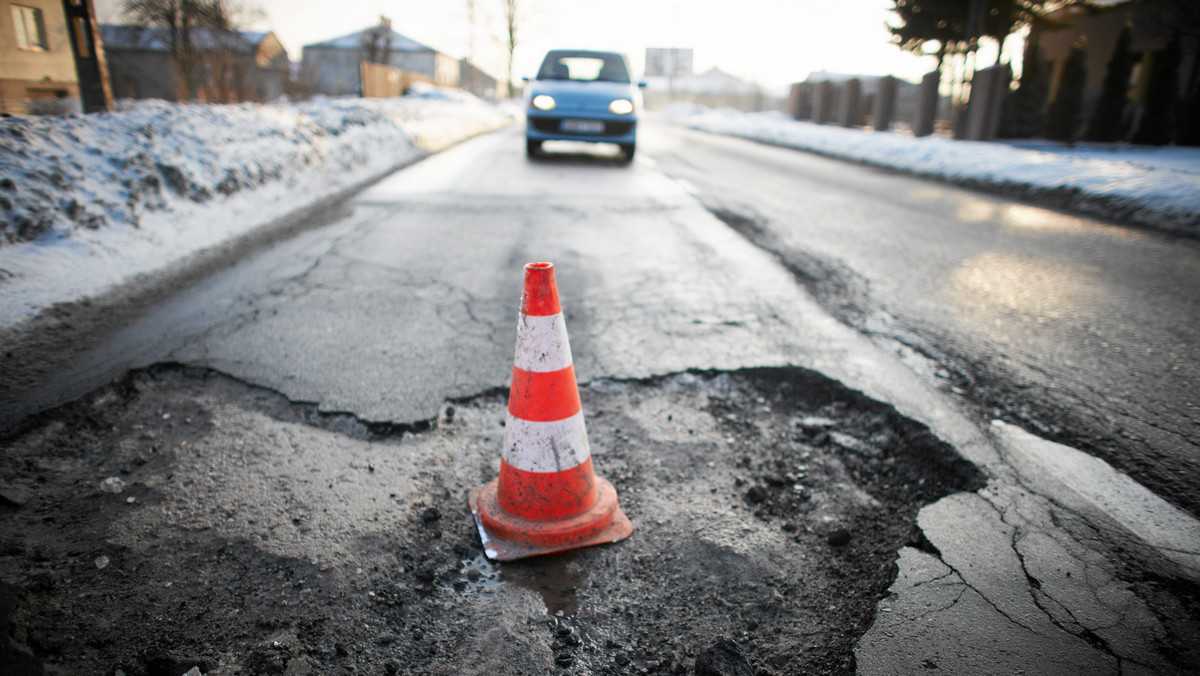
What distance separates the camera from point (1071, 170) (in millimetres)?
8109

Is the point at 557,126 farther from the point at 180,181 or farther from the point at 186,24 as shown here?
the point at 186,24

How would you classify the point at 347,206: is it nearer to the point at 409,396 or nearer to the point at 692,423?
the point at 409,396

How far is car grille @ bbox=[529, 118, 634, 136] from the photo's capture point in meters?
9.17

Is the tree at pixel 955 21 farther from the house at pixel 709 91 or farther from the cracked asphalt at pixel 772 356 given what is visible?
the house at pixel 709 91

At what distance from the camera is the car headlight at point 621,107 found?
29.9 ft

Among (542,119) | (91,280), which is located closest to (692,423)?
(91,280)

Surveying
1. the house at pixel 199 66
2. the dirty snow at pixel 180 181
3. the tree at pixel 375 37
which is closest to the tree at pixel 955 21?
the dirty snow at pixel 180 181

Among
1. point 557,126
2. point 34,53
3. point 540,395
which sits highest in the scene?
point 34,53

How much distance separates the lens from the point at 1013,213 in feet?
21.7

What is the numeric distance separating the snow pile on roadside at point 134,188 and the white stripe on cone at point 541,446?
8.55 ft

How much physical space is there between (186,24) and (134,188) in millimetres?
26321

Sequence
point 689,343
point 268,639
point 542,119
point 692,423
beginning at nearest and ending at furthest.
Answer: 1. point 268,639
2. point 692,423
3. point 689,343
4. point 542,119

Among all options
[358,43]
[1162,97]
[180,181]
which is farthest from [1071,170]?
[358,43]

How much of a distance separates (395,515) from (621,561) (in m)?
0.72
